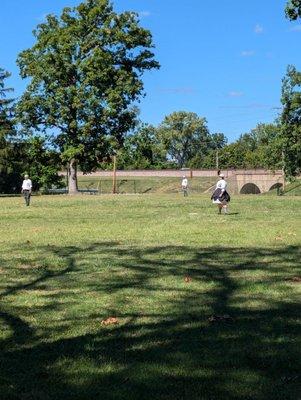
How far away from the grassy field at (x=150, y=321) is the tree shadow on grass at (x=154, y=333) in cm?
1

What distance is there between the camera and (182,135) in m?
154

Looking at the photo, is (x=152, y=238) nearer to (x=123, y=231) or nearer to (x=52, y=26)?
(x=123, y=231)

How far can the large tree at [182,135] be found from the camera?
153000 mm

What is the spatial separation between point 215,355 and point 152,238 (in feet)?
33.6

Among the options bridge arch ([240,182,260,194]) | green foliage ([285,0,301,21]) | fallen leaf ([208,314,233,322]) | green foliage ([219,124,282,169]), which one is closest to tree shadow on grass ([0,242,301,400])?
fallen leaf ([208,314,233,322])

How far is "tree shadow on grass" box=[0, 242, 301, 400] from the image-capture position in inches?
180

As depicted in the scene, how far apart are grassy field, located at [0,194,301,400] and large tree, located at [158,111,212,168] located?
140 meters

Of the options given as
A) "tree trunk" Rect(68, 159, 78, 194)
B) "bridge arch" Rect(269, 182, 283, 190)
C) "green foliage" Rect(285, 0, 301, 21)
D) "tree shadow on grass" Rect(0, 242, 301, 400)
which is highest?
"green foliage" Rect(285, 0, 301, 21)

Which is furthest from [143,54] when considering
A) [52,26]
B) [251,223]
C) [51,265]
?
[51,265]

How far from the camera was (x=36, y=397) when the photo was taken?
14.3 feet

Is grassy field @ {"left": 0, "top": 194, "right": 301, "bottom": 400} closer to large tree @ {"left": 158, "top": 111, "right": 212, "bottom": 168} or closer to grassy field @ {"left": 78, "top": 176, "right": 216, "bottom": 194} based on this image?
grassy field @ {"left": 78, "top": 176, "right": 216, "bottom": 194}

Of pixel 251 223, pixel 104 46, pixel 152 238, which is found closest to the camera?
pixel 152 238

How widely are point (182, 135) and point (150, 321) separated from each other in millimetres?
148948

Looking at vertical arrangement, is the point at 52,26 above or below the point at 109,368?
above
